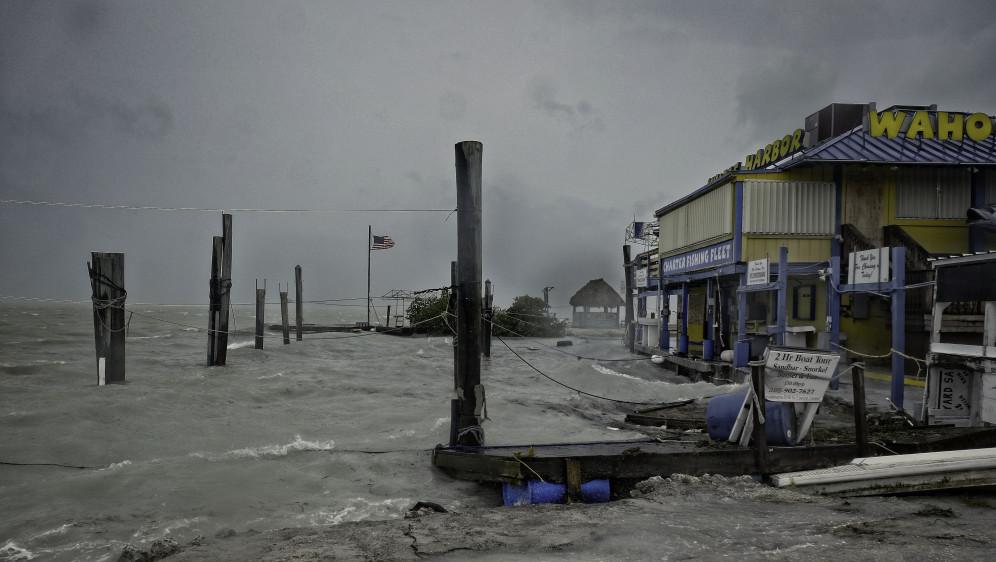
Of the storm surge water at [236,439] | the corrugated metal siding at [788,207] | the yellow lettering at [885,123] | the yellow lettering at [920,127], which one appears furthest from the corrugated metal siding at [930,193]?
the storm surge water at [236,439]

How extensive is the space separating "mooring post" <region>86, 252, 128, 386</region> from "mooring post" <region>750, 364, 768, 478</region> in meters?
13.7

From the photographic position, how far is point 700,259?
859 inches

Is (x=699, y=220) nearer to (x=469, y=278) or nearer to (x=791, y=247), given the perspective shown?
(x=791, y=247)

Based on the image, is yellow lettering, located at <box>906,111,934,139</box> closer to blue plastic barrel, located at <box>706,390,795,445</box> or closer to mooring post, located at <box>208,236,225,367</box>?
blue plastic barrel, located at <box>706,390,795,445</box>

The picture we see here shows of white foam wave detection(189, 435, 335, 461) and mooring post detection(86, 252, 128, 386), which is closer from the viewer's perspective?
white foam wave detection(189, 435, 335, 461)

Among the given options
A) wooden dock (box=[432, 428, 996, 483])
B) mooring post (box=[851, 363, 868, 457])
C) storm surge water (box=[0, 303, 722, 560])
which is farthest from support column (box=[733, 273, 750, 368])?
mooring post (box=[851, 363, 868, 457])

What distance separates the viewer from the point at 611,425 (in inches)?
500

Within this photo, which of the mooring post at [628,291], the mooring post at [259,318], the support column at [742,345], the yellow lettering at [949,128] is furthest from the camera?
the mooring post at [628,291]

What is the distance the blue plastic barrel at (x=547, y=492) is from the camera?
7.37 m

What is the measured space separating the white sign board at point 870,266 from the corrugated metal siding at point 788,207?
6.13 metres

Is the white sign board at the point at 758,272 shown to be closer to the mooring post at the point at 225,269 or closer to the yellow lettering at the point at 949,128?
the yellow lettering at the point at 949,128

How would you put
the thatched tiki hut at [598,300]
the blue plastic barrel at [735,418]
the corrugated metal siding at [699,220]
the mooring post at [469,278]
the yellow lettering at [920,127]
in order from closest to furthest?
the blue plastic barrel at [735,418] → the mooring post at [469,278] → the yellow lettering at [920,127] → the corrugated metal siding at [699,220] → the thatched tiki hut at [598,300]

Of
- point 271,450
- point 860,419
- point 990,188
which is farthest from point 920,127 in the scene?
point 271,450

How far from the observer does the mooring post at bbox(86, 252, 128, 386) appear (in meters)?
14.7
